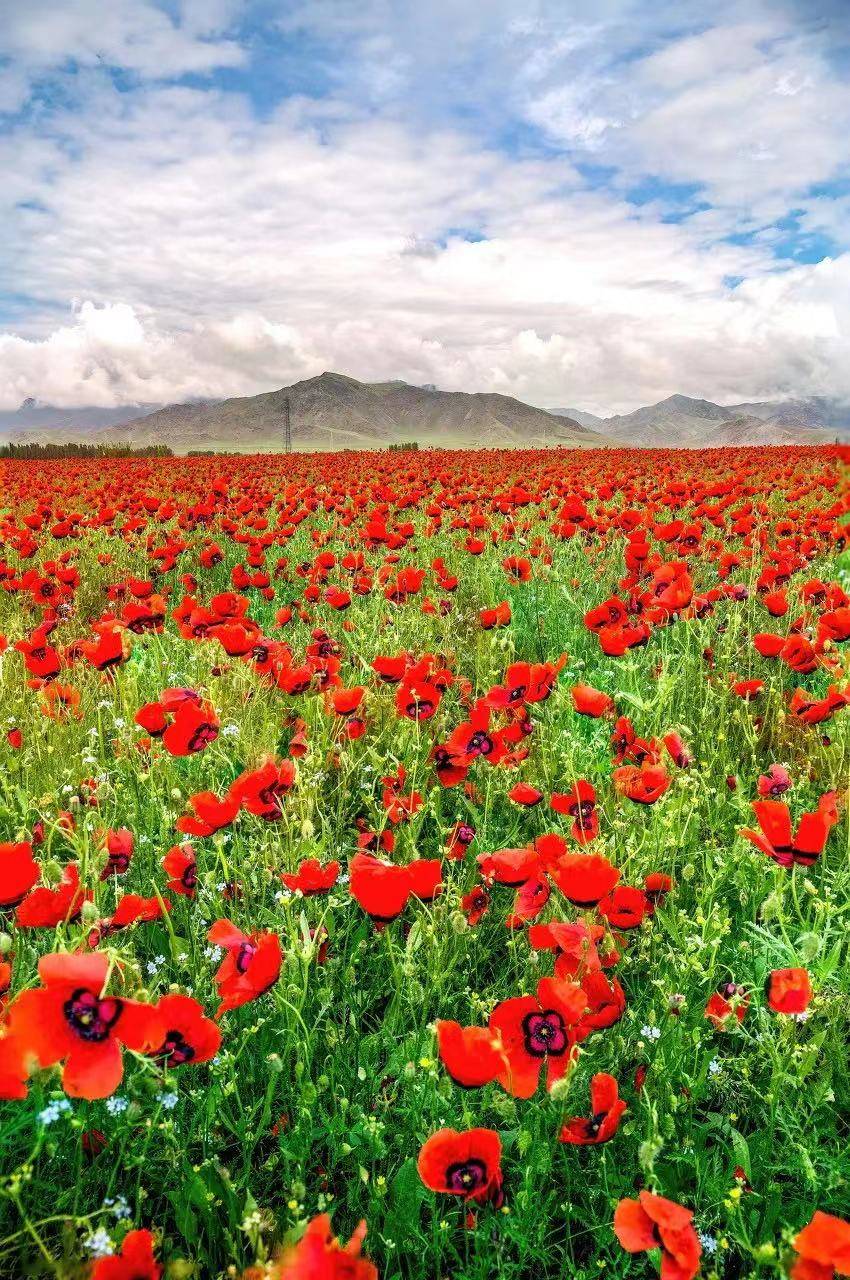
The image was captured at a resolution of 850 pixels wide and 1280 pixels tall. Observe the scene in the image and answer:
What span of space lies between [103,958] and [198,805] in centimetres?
87

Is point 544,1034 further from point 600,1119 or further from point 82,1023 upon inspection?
point 82,1023

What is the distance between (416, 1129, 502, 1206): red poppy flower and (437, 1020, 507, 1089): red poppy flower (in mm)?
76

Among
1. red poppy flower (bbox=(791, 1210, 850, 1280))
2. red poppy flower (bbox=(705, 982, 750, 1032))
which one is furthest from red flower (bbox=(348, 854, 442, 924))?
red poppy flower (bbox=(791, 1210, 850, 1280))

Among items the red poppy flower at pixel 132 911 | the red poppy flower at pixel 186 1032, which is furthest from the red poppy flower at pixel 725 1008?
the red poppy flower at pixel 132 911

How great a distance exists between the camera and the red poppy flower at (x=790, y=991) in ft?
4.93

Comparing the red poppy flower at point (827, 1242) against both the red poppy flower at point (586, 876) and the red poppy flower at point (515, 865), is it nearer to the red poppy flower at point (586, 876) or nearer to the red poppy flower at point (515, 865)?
the red poppy flower at point (586, 876)

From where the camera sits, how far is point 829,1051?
185 centimetres

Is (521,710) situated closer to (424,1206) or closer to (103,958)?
(424,1206)

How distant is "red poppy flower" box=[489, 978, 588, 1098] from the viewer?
1457 mm

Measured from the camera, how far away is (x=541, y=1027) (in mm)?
1507

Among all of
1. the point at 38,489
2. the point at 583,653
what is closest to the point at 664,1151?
the point at 583,653

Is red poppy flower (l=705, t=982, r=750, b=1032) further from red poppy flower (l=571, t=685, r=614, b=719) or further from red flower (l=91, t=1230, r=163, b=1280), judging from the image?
red flower (l=91, t=1230, r=163, b=1280)

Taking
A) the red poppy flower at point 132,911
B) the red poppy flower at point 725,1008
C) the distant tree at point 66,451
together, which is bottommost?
the red poppy flower at point 725,1008

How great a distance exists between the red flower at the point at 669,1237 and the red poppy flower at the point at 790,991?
0.46 m
